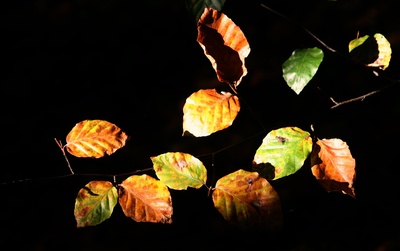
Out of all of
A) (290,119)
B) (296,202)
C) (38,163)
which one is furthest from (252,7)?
(38,163)

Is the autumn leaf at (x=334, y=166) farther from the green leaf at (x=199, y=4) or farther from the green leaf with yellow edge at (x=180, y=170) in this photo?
the green leaf at (x=199, y=4)

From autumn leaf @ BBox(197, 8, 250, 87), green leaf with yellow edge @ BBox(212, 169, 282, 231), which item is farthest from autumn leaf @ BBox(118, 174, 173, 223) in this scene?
autumn leaf @ BBox(197, 8, 250, 87)

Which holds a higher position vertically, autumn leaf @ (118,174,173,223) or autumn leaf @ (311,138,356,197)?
autumn leaf @ (311,138,356,197)

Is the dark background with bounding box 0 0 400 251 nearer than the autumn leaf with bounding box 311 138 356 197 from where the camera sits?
No

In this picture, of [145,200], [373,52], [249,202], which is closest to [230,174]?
[249,202]

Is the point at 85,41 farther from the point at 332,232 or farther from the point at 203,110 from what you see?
the point at 332,232

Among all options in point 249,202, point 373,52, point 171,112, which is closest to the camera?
point 249,202

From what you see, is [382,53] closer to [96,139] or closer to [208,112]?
[208,112]

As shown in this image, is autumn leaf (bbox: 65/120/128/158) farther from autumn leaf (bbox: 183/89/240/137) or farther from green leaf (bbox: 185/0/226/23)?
green leaf (bbox: 185/0/226/23)
